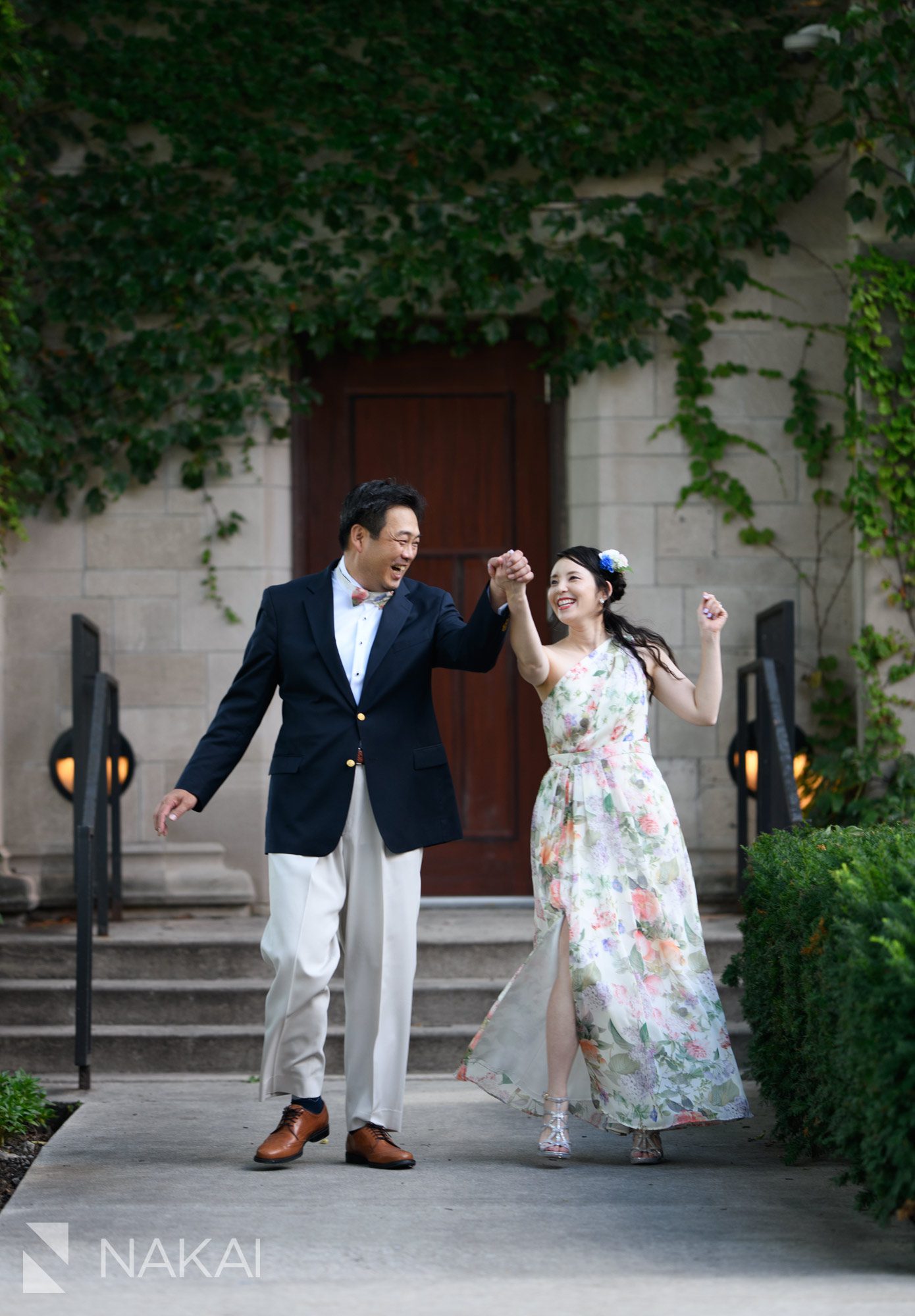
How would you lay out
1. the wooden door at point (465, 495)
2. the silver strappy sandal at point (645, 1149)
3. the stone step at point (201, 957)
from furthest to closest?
the wooden door at point (465, 495) < the stone step at point (201, 957) < the silver strappy sandal at point (645, 1149)

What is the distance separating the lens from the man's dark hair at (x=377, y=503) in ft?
13.1

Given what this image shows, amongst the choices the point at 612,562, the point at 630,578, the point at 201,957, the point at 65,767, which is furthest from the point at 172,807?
the point at 630,578

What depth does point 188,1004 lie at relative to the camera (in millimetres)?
5438

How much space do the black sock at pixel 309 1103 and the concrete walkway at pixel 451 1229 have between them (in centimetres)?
13

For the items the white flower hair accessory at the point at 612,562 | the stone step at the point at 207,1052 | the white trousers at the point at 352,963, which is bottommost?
the stone step at the point at 207,1052

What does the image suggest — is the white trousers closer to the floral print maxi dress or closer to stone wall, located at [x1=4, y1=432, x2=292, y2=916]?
the floral print maxi dress

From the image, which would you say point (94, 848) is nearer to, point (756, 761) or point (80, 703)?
point (80, 703)

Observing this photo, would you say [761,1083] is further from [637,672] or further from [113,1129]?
[113,1129]

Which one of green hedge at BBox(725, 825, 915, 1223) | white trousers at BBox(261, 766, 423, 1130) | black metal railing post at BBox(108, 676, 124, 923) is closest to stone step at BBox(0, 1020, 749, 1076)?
black metal railing post at BBox(108, 676, 124, 923)

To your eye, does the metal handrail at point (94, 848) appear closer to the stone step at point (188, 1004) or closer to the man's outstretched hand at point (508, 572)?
the stone step at point (188, 1004)

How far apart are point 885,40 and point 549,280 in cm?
157

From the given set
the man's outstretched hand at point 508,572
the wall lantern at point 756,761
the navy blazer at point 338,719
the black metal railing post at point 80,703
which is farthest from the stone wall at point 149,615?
the man's outstretched hand at point 508,572

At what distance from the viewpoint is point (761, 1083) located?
4.16m

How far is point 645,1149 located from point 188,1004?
2.03 m
